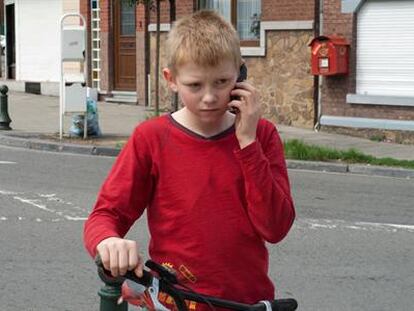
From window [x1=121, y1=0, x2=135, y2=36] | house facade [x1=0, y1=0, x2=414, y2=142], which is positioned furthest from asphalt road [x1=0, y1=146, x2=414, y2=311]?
window [x1=121, y1=0, x2=135, y2=36]

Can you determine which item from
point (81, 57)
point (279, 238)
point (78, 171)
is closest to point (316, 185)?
point (78, 171)

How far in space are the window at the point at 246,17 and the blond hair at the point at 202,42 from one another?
17.2 meters

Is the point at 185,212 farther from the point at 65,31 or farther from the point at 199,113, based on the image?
the point at 65,31

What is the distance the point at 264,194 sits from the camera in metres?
2.64

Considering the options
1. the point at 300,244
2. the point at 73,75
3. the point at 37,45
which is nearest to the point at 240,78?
the point at 300,244

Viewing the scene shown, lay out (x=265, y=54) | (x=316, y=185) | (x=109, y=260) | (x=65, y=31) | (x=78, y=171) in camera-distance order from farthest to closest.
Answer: (x=265, y=54), (x=65, y=31), (x=78, y=171), (x=316, y=185), (x=109, y=260)

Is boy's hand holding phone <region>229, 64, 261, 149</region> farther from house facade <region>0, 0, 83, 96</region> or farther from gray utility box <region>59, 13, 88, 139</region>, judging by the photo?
house facade <region>0, 0, 83, 96</region>

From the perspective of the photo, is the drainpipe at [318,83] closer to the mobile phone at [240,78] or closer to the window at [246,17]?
the window at [246,17]

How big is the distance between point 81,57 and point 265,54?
5196mm

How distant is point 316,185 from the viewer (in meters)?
12.2

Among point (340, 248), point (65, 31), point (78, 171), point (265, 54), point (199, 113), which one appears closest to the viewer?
point (199, 113)

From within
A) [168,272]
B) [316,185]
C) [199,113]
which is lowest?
[316,185]

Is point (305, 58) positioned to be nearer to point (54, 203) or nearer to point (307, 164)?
point (307, 164)

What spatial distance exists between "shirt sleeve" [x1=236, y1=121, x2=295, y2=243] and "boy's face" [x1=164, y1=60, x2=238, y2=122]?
0.53ft
